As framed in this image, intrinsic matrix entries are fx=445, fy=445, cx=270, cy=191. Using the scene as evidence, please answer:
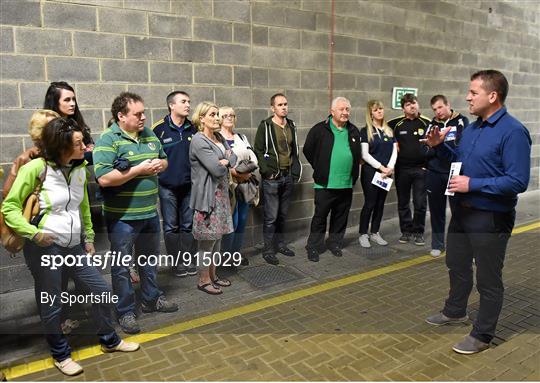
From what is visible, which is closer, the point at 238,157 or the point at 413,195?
the point at 238,157

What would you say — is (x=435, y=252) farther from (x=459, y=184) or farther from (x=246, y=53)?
(x=246, y=53)

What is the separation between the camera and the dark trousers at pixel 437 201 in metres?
5.64

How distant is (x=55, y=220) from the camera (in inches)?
121

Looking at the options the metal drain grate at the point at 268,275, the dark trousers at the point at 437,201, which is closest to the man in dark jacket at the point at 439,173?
the dark trousers at the point at 437,201

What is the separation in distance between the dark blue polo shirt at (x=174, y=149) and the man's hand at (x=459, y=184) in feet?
8.80

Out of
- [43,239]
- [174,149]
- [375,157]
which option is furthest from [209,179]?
[375,157]

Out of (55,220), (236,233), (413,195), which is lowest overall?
(236,233)

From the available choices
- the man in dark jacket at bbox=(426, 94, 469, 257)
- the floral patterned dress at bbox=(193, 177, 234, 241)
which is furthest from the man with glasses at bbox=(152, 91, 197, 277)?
the man in dark jacket at bbox=(426, 94, 469, 257)

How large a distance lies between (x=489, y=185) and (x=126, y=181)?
2784mm

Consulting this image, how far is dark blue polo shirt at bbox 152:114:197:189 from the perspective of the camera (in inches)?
186

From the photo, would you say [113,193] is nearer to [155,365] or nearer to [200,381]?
[155,365]

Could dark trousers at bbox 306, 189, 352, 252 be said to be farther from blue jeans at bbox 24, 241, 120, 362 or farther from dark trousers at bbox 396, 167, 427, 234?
blue jeans at bbox 24, 241, 120, 362

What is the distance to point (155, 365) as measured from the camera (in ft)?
10.7

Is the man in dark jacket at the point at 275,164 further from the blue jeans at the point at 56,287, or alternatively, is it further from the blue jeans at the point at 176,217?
the blue jeans at the point at 56,287
